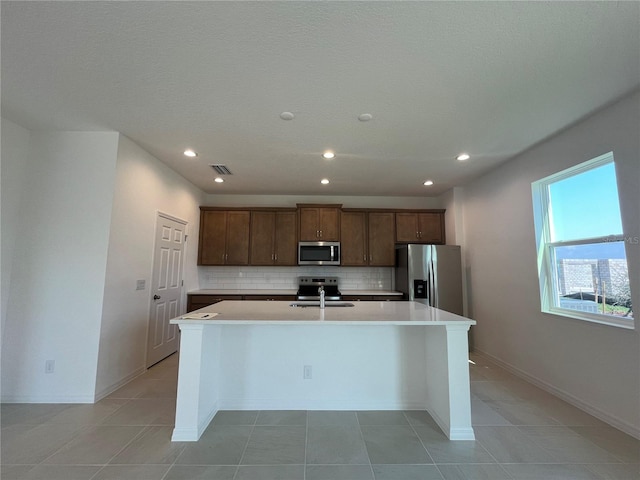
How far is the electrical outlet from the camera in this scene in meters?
2.52

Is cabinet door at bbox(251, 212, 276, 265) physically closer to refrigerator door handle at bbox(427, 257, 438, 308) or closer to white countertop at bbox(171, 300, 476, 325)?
white countertop at bbox(171, 300, 476, 325)

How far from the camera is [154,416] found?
226 cm

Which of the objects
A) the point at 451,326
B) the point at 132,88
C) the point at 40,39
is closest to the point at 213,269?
the point at 132,88

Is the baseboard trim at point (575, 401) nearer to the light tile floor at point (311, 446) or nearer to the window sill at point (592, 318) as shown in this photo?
the light tile floor at point (311, 446)

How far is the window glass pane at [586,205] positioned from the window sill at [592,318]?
0.70 meters

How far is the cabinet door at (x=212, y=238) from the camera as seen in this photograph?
4688mm

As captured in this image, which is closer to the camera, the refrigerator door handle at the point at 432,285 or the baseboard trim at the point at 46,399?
the baseboard trim at the point at 46,399

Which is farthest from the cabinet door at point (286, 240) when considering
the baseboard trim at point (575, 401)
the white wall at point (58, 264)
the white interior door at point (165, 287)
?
the baseboard trim at point (575, 401)

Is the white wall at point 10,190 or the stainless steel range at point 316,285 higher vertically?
the white wall at point 10,190

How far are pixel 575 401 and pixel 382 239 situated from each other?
118 inches

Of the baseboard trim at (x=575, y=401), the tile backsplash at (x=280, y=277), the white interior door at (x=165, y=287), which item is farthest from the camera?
the tile backsplash at (x=280, y=277)

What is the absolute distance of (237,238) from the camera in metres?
4.73

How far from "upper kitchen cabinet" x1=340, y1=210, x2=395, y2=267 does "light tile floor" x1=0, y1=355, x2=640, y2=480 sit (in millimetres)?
2582

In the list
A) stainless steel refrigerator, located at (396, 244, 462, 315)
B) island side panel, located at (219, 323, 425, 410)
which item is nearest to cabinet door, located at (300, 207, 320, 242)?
stainless steel refrigerator, located at (396, 244, 462, 315)
